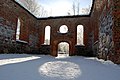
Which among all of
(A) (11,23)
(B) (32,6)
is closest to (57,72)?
(A) (11,23)

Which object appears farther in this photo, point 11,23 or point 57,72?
point 11,23

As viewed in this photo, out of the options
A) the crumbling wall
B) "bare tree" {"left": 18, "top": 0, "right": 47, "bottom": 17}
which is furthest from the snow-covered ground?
"bare tree" {"left": 18, "top": 0, "right": 47, "bottom": 17}

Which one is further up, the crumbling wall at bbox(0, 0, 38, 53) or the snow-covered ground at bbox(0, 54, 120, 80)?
the crumbling wall at bbox(0, 0, 38, 53)

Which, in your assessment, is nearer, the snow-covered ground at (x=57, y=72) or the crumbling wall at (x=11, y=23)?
the snow-covered ground at (x=57, y=72)

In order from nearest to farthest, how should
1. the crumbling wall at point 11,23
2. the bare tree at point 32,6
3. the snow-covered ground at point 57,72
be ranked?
the snow-covered ground at point 57,72, the crumbling wall at point 11,23, the bare tree at point 32,6

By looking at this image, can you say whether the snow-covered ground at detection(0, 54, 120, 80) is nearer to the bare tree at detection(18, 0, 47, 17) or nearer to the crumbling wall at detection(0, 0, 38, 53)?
the crumbling wall at detection(0, 0, 38, 53)

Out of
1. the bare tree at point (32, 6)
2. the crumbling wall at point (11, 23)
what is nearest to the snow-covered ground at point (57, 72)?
the crumbling wall at point (11, 23)

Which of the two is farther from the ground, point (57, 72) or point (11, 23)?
point (11, 23)

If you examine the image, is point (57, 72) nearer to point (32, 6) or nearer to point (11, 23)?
point (11, 23)

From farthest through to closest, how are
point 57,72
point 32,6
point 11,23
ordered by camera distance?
point 32,6, point 11,23, point 57,72

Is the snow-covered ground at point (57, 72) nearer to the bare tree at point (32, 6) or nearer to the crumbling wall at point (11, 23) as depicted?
the crumbling wall at point (11, 23)

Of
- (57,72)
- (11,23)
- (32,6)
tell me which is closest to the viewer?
(57,72)

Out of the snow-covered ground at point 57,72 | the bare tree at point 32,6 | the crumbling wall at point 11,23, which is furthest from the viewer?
the bare tree at point 32,6

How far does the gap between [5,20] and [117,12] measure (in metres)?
7.49
